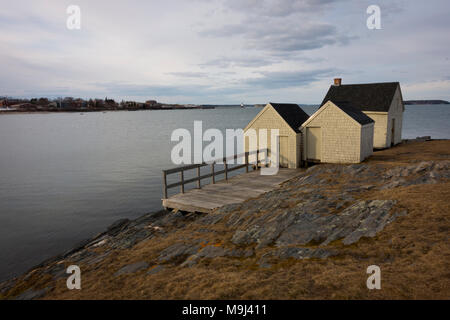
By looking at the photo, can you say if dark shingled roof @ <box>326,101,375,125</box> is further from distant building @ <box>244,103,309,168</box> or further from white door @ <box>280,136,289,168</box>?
white door @ <box>280,136,289,168</box>

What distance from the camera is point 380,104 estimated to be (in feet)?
94.1

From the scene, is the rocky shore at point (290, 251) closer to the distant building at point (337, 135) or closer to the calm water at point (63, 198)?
the calm water at point (63, 198)

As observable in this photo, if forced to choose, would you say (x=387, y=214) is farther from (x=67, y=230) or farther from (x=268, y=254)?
(x=67, y=230)

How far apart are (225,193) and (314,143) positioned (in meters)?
8.80

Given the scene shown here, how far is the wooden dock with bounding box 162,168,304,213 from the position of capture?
48.6ft

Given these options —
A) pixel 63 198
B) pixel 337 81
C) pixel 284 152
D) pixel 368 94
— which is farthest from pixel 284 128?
pixel 63 198

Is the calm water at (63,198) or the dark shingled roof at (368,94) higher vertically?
the dark shingled roof at (368,94)

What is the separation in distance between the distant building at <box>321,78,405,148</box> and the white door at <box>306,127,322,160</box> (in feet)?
23.6

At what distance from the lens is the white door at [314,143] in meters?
20.9

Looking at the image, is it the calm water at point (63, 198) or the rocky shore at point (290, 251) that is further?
the calm water at point (63, 198)
